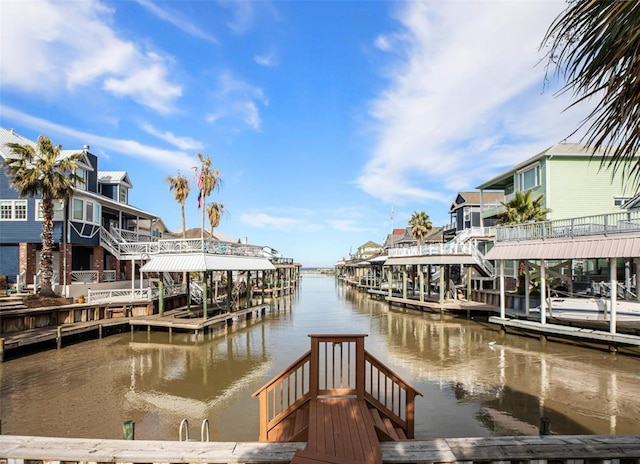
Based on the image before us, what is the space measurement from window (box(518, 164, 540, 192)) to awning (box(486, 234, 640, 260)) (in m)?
10.7

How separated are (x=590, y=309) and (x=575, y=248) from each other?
712 cm

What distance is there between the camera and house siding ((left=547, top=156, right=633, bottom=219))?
26156 mm

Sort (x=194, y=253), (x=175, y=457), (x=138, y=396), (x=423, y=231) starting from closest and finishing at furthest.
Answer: (x=175, y=457) → (x=138, y=396) → (x=194, y=253) → (x=423, y=231)

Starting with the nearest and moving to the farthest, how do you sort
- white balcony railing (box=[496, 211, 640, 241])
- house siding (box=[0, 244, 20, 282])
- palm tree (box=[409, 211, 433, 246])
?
1. white balcony railing (box=[496, 211, 640, 241])
2. house siding (box=[0, 244, 20, 282])
3. palm tree (box=[409, 211, 433, 246])

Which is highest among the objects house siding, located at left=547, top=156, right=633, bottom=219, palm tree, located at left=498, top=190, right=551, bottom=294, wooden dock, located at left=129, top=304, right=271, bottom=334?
house siding, located at left=547, top=156, right=633, bottom=219

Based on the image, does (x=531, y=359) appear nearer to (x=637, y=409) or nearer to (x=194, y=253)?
(x=637, y=409)

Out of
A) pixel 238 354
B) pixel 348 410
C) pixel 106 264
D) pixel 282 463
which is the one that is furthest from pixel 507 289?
pixel 106 264

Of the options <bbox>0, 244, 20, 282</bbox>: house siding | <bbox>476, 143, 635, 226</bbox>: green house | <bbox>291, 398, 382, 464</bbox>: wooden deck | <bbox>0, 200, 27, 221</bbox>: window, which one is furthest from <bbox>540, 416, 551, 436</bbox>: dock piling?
<bbox>0, 244, 20, 282</bbox>: house siding

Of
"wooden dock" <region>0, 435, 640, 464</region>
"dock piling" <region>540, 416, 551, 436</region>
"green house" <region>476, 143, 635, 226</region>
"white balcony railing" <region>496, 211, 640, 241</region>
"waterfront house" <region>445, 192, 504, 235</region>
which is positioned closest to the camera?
"wooden dock" <region>0, 435, 640, 464</region>

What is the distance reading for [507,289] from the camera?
95.4ft

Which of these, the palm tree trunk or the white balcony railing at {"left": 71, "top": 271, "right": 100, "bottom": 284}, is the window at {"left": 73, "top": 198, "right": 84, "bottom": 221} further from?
the white balcony railing at {"left": 71, "top": 271, "right": 100, "bottom": 284}

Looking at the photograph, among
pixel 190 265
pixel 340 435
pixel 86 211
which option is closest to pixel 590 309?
pixel 340 435

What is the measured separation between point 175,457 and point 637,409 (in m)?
12.0

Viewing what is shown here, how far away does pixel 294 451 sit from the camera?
4.41 meters
